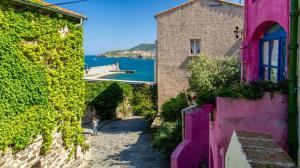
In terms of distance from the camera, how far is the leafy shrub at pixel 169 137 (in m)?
15.0

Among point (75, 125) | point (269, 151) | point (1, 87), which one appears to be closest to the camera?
point (269, 151)

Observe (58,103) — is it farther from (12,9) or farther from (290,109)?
(290,109)

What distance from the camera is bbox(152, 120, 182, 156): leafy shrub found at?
49.1 feet

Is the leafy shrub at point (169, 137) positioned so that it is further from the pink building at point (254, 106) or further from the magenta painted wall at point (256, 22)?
the magenta painted wall at point (256, 22)

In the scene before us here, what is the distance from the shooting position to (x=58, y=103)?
41.0 feet

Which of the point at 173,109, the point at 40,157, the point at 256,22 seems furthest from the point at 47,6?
the point at 173,109

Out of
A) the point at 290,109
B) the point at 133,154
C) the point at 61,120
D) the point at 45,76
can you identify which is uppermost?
the point at 45,76

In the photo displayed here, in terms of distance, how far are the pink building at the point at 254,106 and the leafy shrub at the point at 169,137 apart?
2.65 meters

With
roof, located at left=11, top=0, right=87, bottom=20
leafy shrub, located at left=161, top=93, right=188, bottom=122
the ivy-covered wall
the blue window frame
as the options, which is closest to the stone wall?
the ivy-covered wall

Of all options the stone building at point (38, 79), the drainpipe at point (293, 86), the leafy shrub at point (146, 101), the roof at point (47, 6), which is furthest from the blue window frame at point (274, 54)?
the leafy shrub at point (146, 101)

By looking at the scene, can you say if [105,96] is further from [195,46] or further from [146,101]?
[195,46]

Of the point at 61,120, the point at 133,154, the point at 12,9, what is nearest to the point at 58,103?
the point at 61,120

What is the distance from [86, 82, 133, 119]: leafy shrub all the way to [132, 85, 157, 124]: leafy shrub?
4.14 ft

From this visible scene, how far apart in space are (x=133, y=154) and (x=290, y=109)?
464 inches
